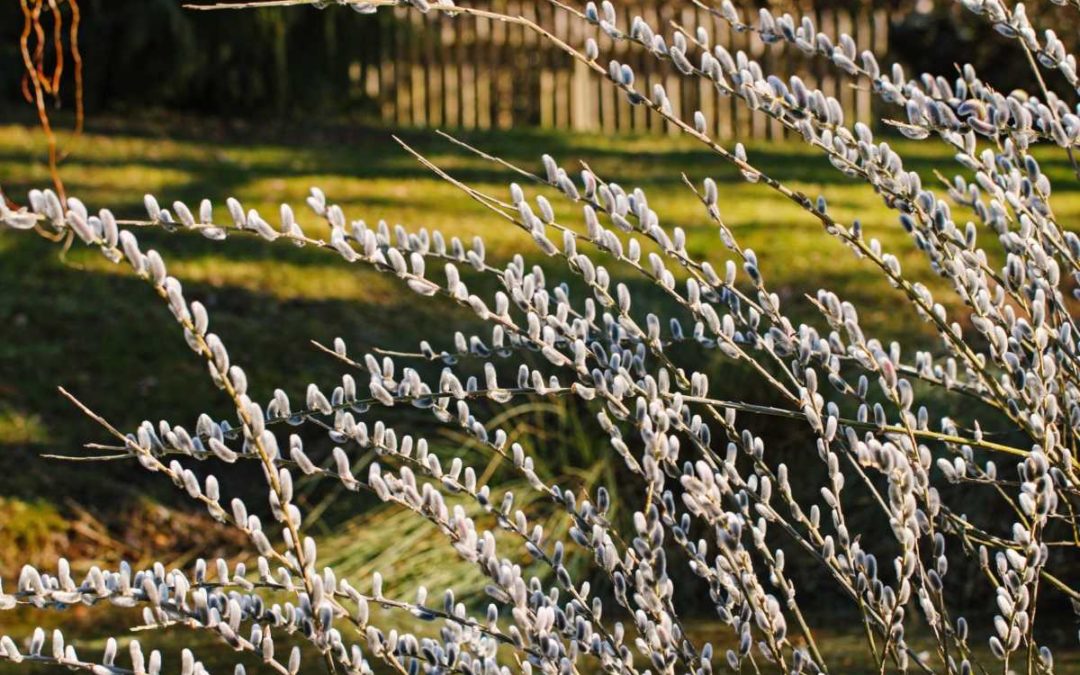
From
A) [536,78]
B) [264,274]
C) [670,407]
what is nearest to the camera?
[670,407]

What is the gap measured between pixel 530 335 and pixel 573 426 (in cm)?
385

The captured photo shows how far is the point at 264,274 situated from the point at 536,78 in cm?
702

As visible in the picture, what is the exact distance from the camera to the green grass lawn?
6.35 metres

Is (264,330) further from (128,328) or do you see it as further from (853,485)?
(853,485)

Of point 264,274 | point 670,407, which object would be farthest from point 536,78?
point 670,407

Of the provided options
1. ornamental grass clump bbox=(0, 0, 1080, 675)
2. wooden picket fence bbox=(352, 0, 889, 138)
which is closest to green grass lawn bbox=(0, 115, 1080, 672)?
wooden picket fence bbox=(352, 0, 889, 138)

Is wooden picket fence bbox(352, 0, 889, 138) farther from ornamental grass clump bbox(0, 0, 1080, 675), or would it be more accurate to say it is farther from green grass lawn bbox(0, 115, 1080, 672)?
ornamental grass clump bbox(0, 0, 1080, 675)

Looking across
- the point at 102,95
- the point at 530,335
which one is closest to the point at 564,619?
the point at 530,335

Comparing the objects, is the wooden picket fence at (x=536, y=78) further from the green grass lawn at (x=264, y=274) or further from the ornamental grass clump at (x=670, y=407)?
the ornamental grass clump at (x=670, y=407)

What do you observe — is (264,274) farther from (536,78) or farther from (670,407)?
(536,78)

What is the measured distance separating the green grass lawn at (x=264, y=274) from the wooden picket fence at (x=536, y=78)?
68.2 inches

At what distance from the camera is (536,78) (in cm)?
1515

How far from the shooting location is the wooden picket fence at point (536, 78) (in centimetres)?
1473

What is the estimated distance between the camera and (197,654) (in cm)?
452
